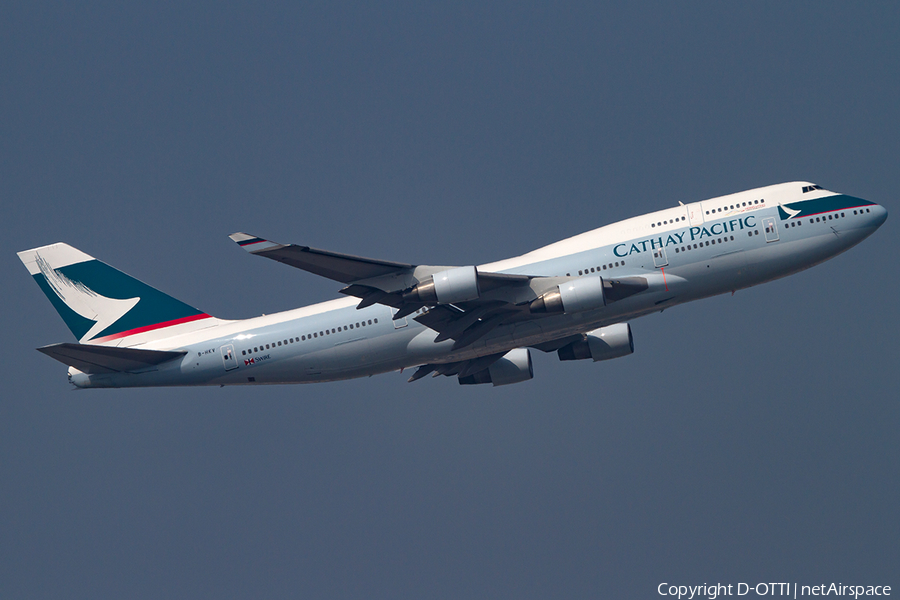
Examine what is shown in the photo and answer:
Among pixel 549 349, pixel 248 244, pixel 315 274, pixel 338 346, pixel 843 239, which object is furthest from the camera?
pixel 549 349

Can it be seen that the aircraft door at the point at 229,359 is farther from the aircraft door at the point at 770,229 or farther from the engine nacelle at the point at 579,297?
the aircraft door at the point at 770,229

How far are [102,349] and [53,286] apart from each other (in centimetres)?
726

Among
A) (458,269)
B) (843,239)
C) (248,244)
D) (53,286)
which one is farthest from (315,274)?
(843,239)

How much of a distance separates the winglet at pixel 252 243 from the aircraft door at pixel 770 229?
18.6m

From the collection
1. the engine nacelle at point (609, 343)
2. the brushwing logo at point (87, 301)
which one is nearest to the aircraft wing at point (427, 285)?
the engine nacelle at point (609, 343)

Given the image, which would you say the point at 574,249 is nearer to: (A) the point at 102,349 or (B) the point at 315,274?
(B) the point at 315,274

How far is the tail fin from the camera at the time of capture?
131 feet

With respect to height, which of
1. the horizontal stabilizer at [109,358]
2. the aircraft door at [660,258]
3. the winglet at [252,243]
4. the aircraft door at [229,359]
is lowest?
the aircraft door at [229,359]

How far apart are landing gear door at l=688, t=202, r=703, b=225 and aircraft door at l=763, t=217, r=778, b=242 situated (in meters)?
2.47

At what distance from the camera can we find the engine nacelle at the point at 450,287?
31.6m

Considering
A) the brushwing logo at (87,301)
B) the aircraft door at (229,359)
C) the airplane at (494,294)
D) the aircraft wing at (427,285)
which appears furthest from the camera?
the brushwing logo at (87,301)

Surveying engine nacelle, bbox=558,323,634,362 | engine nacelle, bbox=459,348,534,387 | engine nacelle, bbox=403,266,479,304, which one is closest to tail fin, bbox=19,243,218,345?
engine nacelle, bbox=403,266,479,304

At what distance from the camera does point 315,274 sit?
3141 centimetres

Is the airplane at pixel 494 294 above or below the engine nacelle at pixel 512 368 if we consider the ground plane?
above
